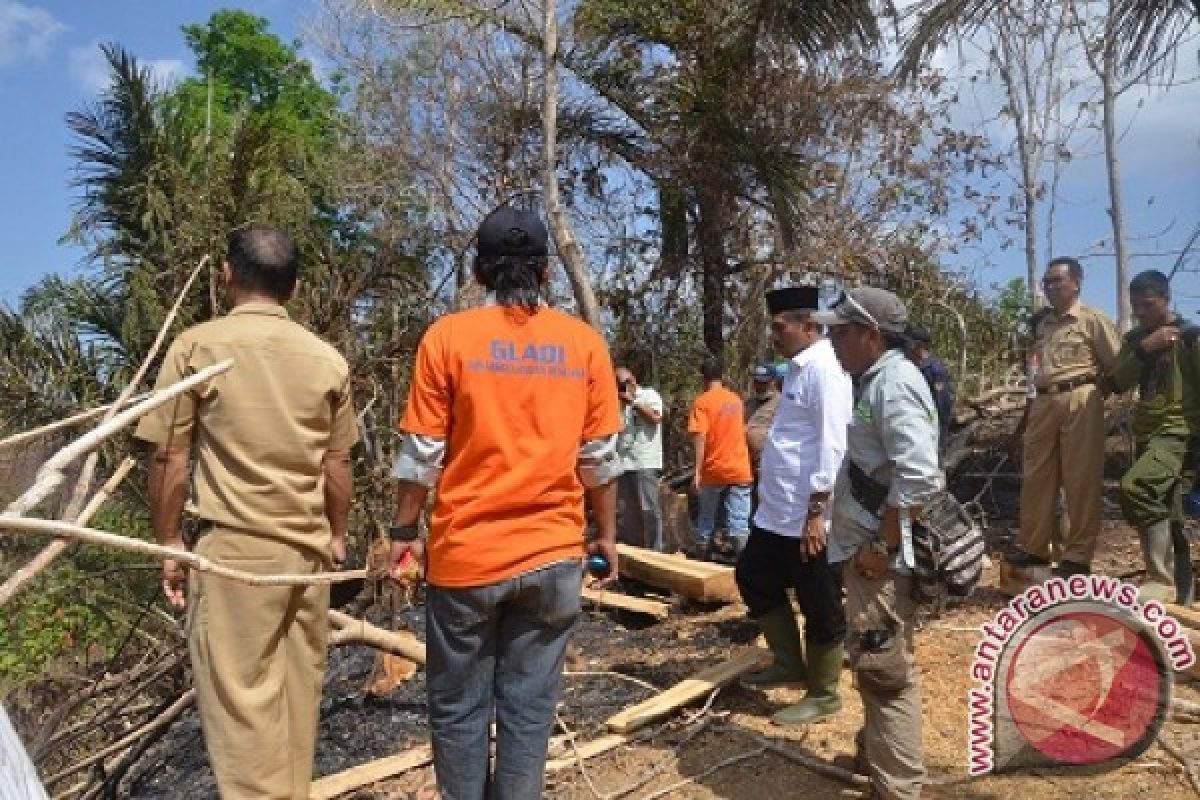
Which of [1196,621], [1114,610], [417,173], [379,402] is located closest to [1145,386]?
[1196,621]

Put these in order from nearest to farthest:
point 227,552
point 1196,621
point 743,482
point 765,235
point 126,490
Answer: point 227,552 → point 1196,621 → point 126,490 → point 743,482 → point 765,235

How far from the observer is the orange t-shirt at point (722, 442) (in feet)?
25.9

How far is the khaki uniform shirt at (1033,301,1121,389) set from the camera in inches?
219

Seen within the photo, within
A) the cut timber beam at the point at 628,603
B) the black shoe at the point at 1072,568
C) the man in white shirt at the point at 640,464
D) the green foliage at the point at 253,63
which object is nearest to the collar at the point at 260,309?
the cut timber beam at the point at 628,603

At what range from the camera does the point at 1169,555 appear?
546cm

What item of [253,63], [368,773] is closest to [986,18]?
[368,773]

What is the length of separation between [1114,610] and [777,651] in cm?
141

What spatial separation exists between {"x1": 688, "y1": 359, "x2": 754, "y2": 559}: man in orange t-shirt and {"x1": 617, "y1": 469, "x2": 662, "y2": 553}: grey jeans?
0.39 meters

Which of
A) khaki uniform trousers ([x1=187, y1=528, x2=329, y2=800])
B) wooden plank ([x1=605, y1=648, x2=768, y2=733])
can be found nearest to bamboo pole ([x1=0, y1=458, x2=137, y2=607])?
khaki uniform trousers ([x1=187, y1=528, x2=329, y2=800])

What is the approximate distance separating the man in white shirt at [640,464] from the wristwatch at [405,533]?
195 inches

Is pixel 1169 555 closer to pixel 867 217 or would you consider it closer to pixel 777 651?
pixel 777 651

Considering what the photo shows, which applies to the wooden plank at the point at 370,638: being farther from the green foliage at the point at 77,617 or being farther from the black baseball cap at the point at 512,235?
the black baseball cap at the point at 512,235

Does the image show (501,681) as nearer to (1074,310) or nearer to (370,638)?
(370,638)

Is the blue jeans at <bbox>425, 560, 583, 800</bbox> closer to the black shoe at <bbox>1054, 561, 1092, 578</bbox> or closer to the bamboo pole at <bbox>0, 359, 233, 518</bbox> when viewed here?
the bamboo pole at <bbox>0, 359, 233, 518</bbox>
